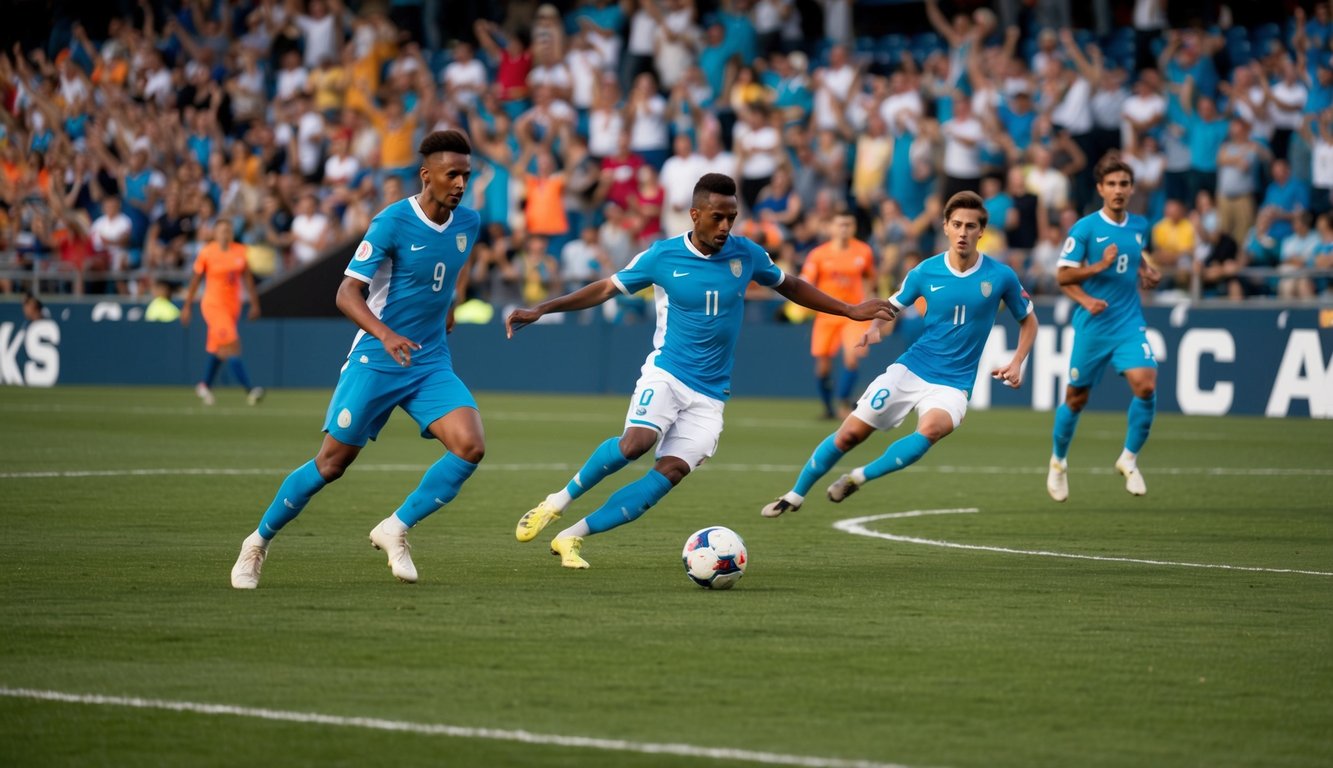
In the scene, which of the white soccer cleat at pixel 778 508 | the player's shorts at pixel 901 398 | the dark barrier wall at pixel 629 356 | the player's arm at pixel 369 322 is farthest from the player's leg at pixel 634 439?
the dark barrier wall at pixel 629 356

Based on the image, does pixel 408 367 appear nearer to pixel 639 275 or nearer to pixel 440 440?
pixel 440 440

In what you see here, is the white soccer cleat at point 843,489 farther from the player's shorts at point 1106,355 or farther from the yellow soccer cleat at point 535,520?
the player's shorts at point 1106,355

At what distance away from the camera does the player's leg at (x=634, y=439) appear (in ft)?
32.4

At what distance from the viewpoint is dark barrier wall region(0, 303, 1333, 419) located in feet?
75.5

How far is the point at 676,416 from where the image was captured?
10.0 m

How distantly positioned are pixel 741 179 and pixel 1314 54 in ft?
25.5

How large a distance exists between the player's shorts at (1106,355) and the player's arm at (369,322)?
683 cm

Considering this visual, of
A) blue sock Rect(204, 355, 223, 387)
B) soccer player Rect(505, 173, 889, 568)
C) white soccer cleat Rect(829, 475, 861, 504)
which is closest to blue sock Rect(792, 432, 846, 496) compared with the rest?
white soccer cleat Rect(829, 475, 861, 504)

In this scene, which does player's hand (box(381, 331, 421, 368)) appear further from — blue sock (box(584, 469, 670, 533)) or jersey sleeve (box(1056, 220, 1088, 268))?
jersey sleeve (box(1056, 220, 1088, 268))

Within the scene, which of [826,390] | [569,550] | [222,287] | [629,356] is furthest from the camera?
[629,356]

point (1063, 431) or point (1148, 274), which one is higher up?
point (1148, 274)

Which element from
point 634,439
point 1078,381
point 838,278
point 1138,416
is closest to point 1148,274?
point 1078,381

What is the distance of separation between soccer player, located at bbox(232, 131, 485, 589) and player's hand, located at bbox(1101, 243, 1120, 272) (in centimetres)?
626

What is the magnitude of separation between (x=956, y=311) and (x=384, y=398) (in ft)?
15.0
